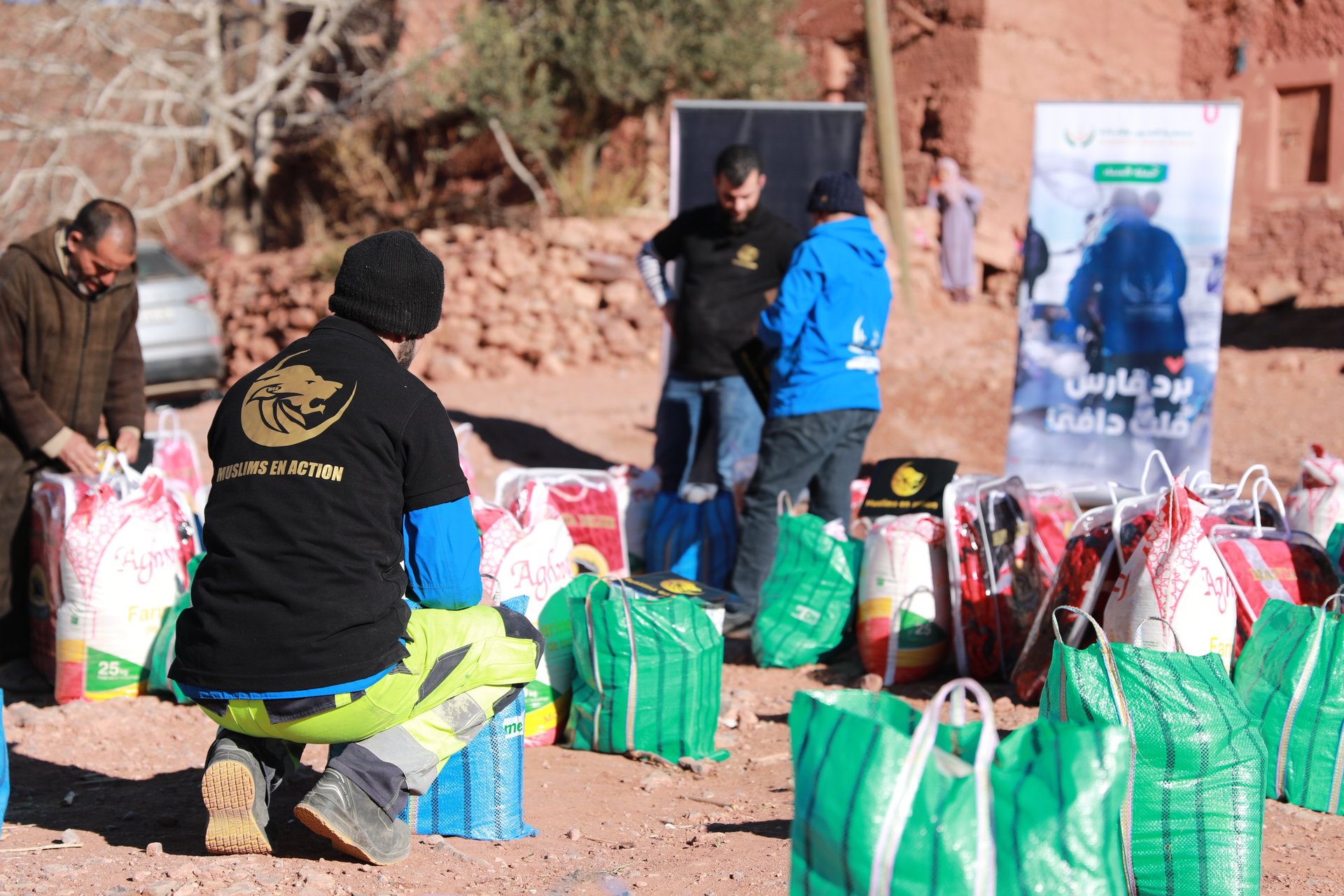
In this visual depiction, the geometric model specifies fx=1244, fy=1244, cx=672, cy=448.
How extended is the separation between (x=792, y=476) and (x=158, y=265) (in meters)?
7.83

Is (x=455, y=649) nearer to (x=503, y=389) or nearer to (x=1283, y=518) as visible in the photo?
(x=1283, y=518)

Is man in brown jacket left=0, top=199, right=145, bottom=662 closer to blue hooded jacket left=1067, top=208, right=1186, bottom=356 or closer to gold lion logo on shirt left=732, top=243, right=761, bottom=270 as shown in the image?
gold lion logo on shirt left=732, top=243, right=761, bottom=270

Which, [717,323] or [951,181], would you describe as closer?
[717,323]

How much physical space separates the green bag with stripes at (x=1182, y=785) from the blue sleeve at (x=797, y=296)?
232 centimetres

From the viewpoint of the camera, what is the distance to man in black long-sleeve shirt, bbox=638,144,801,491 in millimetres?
5496

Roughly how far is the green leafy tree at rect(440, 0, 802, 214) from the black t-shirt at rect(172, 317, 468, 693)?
33.2ft

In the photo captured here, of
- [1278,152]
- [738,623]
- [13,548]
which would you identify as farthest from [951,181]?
[13,548]

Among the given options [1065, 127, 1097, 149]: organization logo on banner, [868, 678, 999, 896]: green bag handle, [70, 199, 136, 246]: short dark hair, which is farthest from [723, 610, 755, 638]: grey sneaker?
[1065, 127, 1097, 149]: organization logo on banner

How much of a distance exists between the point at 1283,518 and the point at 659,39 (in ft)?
33.5

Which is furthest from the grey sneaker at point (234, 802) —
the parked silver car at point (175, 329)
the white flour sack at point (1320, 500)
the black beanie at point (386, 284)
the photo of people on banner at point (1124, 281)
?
the parked silver car at point (175, 329)

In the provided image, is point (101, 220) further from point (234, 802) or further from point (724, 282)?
point (724, 282)

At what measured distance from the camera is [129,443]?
179 inches

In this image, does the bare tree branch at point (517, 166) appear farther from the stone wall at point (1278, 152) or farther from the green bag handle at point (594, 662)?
the green bag handle at point (594, 662)

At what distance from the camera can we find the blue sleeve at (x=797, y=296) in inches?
179
